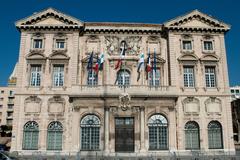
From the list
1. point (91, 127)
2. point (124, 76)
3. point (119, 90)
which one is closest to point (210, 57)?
point (124, 76)

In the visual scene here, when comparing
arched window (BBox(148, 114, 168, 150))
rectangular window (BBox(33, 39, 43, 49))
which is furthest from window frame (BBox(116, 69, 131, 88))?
rectangular window (BBox(33, 39, 43, 49))

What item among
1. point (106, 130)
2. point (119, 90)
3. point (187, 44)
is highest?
point (187, 44)

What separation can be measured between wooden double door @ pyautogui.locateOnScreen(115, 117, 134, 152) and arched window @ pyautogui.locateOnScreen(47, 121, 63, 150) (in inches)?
231

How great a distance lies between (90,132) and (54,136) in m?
3.77

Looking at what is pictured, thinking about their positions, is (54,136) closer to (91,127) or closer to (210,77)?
(91,127)

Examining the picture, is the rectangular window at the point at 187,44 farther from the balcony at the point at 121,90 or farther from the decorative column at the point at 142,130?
the decorative column at the point at 142,130

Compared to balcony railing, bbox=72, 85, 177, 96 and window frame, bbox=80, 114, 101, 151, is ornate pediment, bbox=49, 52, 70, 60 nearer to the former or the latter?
balcony railing, bbox=72, 85, 177, 96

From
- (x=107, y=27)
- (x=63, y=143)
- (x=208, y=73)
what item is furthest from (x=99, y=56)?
(x=208, y=73)

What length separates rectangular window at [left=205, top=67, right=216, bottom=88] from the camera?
31781 mm

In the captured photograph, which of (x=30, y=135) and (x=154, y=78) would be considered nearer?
(x=30, y=135)

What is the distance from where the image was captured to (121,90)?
29.6 m

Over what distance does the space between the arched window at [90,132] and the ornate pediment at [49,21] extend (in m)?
10.6

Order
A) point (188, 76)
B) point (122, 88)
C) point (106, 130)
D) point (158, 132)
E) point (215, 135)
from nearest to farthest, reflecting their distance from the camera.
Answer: point (106, 130), point (158, 132), point (122, 88), point (215, 135), point (188, 76)

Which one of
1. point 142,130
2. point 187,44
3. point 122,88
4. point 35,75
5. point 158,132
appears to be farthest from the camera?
point 187,44
